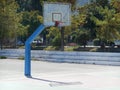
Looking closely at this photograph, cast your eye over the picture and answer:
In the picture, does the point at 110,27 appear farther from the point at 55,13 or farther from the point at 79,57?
the point at 55,13

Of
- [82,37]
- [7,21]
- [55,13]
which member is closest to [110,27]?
[7,21]

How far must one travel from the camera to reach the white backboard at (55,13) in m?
19.1

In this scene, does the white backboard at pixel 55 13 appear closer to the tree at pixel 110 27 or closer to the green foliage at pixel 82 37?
the tree at pixel 110 27

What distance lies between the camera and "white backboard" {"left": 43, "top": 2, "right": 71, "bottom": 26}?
62.8 feet

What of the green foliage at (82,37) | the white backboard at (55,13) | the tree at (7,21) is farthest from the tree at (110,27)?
the white backboard at (55,13)

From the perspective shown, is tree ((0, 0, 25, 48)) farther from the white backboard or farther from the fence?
the white backboard

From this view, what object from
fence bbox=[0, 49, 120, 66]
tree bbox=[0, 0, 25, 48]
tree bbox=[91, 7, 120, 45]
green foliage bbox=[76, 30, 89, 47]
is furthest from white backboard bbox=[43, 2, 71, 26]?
green foliage bbox=[76, 30, 89, 47]

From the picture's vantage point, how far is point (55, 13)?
64.4ft

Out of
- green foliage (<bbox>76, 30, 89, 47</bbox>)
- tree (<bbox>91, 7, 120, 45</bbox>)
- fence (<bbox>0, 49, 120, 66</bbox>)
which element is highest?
tree (<bbox>91, 7, 120, 45</bbox>)

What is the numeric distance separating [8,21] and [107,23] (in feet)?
30.6

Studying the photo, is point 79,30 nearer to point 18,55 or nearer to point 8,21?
point 8,21

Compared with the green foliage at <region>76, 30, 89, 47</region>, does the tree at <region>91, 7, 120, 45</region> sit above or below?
above

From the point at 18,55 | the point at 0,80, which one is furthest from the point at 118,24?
the point at 0,80

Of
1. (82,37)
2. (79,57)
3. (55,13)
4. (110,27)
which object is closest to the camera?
(55,13)
